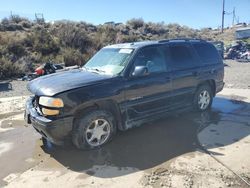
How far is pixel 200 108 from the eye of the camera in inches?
296

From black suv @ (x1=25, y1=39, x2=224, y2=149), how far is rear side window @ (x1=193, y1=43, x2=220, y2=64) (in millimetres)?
27

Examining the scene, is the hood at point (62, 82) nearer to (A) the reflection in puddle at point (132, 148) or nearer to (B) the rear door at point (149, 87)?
(B) the rear door at point (149, 87)

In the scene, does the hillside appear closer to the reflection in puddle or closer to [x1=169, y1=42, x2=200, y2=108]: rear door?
the reflection in puddle

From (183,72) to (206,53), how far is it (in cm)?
124

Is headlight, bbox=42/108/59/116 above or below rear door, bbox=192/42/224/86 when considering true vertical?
below

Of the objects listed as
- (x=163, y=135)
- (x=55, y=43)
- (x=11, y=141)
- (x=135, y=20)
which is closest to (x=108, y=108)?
(x=163, y=135)

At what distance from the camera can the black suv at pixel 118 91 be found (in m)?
4.96

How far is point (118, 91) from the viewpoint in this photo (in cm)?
546

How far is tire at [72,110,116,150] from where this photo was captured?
16.8 feet

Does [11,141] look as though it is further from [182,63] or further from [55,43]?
[55,43]

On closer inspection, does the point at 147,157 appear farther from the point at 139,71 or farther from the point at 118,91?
the point at 139,71

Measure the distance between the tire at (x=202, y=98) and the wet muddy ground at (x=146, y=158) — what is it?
0.53 meters

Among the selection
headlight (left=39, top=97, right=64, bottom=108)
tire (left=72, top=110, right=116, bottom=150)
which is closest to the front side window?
tire (left=72, top=110, right=116, bottom=150)

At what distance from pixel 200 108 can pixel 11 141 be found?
454 centimetres
